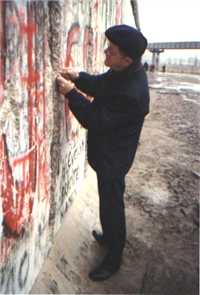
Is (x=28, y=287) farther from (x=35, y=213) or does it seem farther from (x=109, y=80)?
(x=109, y=80)

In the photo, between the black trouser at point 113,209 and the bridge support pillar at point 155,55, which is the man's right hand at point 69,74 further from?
the bridge support pillar at point 155,55

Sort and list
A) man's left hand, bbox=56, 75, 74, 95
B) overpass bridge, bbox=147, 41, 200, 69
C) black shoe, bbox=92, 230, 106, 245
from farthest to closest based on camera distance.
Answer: overpass bridge, bbox=147, 41, 200, 69, black shoe, bbox=92, 230, 106, 245, man's left hand, bbox=56, 75, 74, 95

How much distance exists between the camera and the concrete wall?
187cm

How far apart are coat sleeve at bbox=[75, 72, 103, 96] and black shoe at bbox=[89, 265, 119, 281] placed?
4.76ft

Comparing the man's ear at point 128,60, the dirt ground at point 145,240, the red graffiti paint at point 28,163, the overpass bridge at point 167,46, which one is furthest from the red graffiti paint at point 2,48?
the overpass bridge at point 167,46

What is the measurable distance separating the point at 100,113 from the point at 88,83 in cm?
47

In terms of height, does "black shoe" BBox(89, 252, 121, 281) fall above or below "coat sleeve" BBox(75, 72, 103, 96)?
below

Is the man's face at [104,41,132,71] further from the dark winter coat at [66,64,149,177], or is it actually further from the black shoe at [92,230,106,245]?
the black shoe at [92,230,106,245]

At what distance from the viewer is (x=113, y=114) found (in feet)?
8.82

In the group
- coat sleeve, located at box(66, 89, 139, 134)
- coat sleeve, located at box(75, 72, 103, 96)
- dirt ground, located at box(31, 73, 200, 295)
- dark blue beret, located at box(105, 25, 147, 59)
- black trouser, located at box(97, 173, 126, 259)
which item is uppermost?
dark blue beret, located at box(105, 25, 147, 59)

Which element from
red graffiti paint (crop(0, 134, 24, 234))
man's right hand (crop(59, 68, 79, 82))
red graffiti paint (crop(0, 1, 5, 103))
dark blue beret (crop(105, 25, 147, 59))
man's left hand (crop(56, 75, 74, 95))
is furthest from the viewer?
man's right hand (crop(59, 68, 79, 82))

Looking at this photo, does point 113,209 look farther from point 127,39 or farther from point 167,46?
point 167,46

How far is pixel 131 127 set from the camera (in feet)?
9.40

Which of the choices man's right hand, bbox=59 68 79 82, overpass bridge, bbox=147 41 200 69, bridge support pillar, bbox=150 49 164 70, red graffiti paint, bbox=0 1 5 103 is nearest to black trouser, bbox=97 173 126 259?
man's right hand, bbox=59 68 79 82
